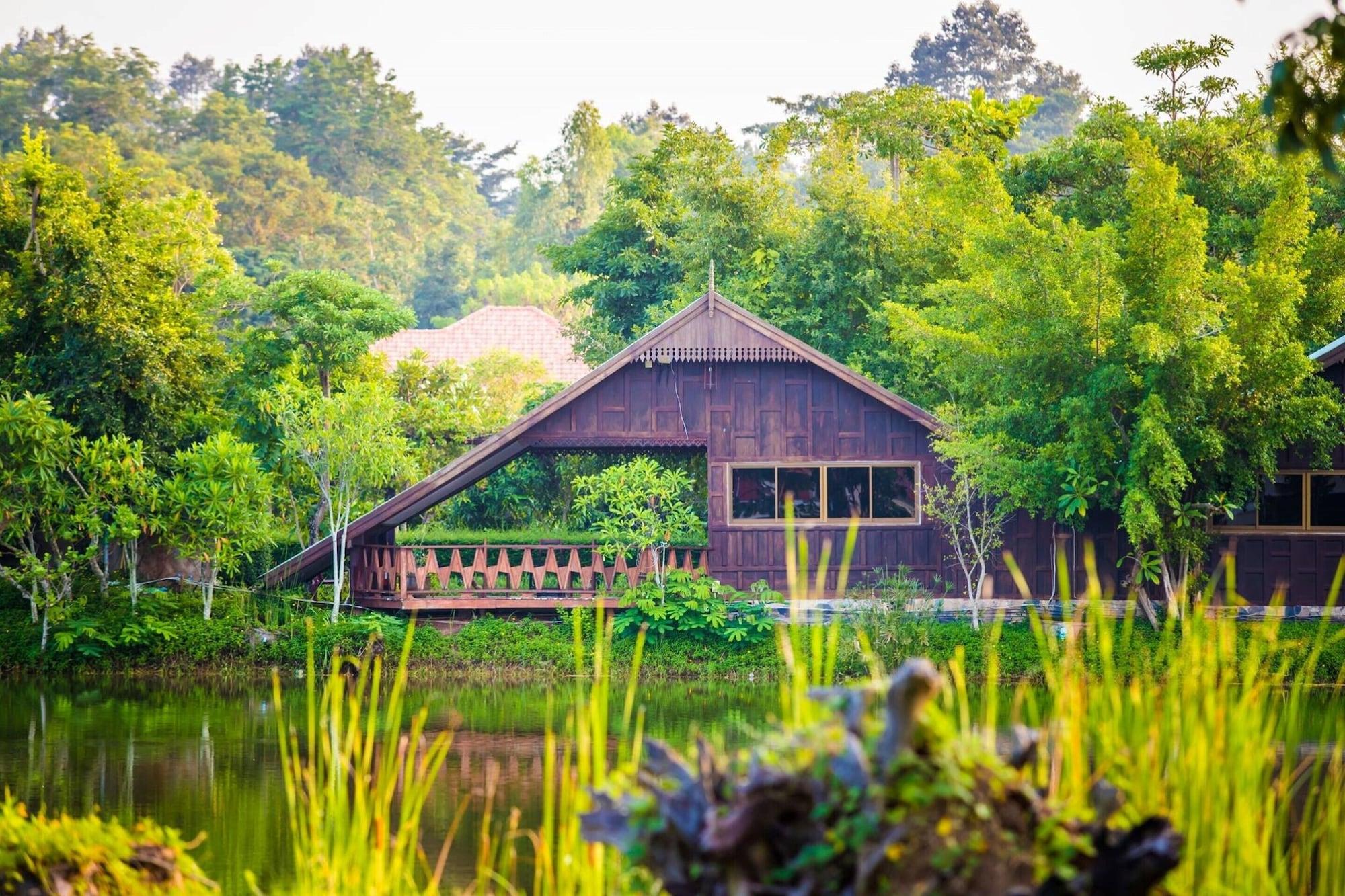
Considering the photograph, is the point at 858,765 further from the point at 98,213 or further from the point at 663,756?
the point at 98,213

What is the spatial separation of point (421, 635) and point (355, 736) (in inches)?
457

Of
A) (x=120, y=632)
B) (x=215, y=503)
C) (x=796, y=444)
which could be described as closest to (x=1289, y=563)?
(x=796, y=444)

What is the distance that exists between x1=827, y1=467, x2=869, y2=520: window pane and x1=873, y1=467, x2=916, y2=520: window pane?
11 centimetres

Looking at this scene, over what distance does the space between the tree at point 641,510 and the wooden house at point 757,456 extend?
1.44 feet

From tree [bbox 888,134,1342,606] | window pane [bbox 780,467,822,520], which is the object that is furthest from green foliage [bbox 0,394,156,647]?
tree [bbox 888,134,1342,606]

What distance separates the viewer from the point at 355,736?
214 inches

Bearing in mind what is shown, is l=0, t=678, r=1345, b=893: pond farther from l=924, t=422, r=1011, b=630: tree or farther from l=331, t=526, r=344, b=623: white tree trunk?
l=924, t=422, r=1011, b=630: tree

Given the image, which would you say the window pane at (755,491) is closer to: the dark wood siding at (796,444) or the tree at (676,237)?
the dark wood siding at (796,444)

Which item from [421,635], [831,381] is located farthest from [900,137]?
[421,635]

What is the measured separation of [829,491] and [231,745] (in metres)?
7.73

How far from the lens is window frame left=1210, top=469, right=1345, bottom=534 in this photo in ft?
55.4

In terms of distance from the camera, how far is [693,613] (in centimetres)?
1670

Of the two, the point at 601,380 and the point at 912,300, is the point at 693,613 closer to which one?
the point at 601,380

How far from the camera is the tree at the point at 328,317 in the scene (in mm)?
19812
